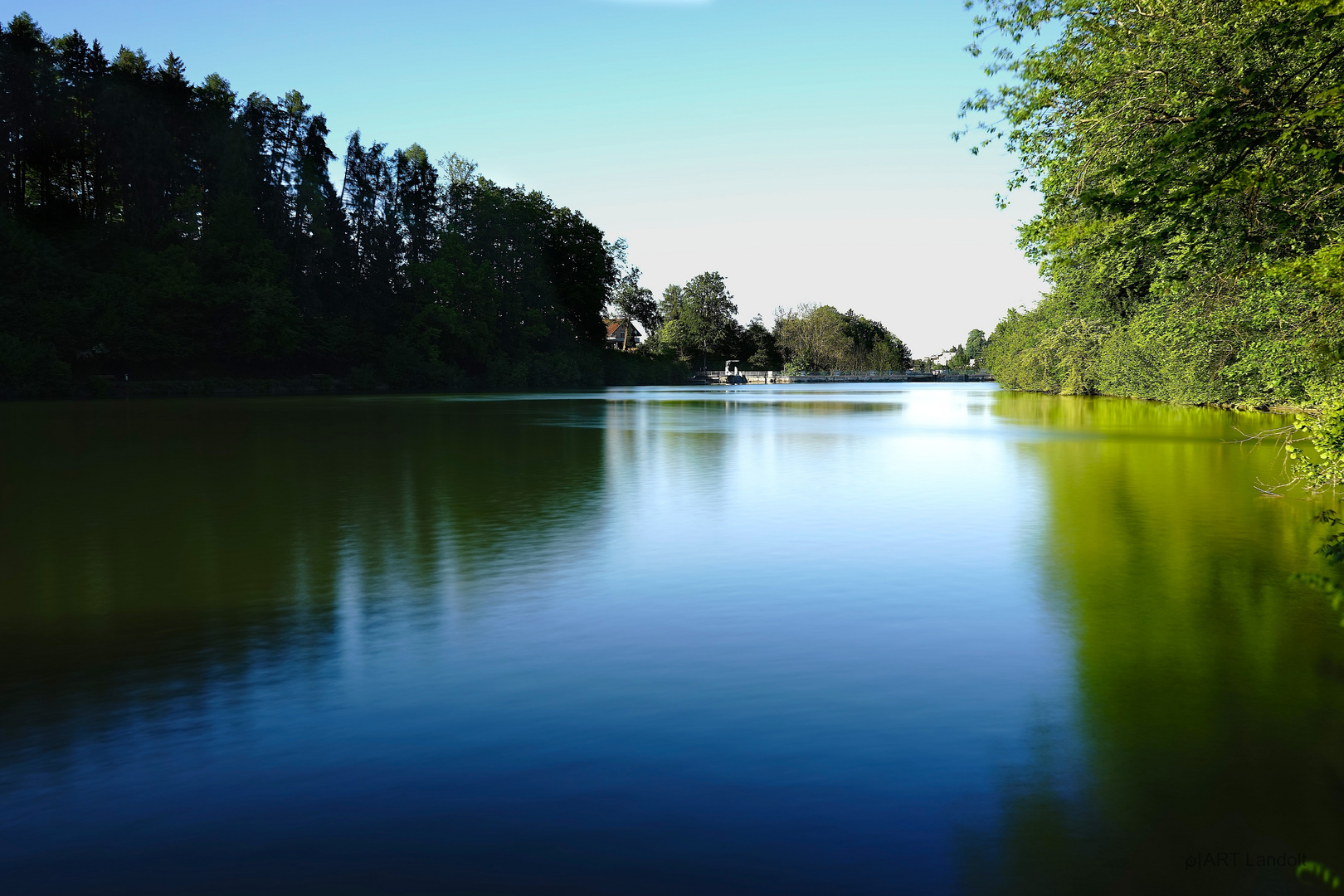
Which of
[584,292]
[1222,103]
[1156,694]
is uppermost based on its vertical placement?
[584,292]

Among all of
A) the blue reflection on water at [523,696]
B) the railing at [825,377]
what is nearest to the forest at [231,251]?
the railing at [825,377]

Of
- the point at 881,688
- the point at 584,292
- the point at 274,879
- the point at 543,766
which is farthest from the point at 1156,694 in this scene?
the point at 584,292

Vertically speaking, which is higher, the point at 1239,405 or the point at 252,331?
the point at 252,331

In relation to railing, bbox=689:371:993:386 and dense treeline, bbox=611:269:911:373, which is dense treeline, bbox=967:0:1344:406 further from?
dense treeline, bbox=611:269:911:373

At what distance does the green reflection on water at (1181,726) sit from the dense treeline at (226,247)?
58.1 meters

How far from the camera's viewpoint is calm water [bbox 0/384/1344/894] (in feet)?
12.7

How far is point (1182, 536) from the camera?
37.2 ft

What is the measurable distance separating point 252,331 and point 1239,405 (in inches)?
2345

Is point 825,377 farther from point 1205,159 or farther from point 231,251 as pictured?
point 1205,159

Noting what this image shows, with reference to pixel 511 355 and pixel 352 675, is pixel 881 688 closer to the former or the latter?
pixel 352 675

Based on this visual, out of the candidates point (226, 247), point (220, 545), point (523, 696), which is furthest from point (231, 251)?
point (523, 696)

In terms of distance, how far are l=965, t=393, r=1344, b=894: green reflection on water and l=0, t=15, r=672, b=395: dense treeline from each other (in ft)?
191

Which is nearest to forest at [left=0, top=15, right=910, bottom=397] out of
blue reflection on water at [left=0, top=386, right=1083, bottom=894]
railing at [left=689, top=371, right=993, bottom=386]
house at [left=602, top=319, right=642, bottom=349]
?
railing at [left=689, top=371, right=993, bottom=386]

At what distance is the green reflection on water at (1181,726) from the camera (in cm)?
381
